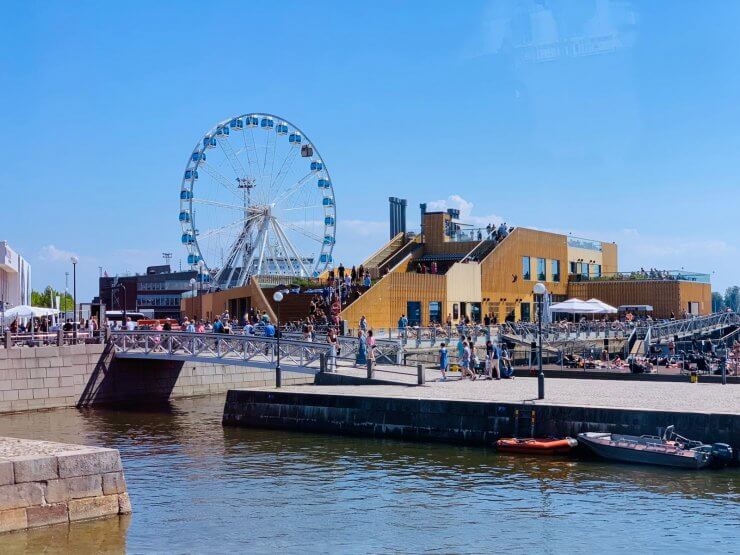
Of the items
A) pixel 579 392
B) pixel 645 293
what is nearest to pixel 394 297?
pixel 579 392

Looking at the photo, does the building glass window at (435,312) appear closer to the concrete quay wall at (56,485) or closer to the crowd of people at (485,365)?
the crowd of people at (485,365)

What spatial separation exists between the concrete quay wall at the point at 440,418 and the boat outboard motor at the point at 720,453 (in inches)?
20.9

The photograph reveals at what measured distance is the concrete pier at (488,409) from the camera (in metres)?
24.5

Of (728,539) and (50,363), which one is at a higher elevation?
(50,363)

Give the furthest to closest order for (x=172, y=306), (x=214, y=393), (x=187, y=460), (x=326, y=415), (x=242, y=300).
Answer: (x=172, y=306) → (x=242, y=300) → (x=214, y=393) → (x=326, y=415) → (x=187, y=460)

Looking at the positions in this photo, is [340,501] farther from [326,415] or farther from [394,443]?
[326,415]

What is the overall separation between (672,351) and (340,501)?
29370mm

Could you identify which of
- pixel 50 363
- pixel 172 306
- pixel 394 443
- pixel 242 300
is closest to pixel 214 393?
pixel 50 363

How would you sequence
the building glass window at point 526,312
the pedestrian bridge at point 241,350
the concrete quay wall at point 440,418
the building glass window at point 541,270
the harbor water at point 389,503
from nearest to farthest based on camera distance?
the harbor water at point 389,503, the concrete quay wall at point 440,418, the pedestrian bridge at point 241,350, the building glass window at point 526,312, the building glass window at point 541,270

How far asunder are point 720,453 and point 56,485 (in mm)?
14357

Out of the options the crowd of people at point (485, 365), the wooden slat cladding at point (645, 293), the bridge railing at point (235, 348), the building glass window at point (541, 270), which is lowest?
the crowd of people at point (485, 365)

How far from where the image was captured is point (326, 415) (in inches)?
1182

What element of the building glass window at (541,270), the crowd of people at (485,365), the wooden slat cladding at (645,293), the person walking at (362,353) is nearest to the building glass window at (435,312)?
the building glass window at (541,270)

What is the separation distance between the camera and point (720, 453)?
22.9 m
